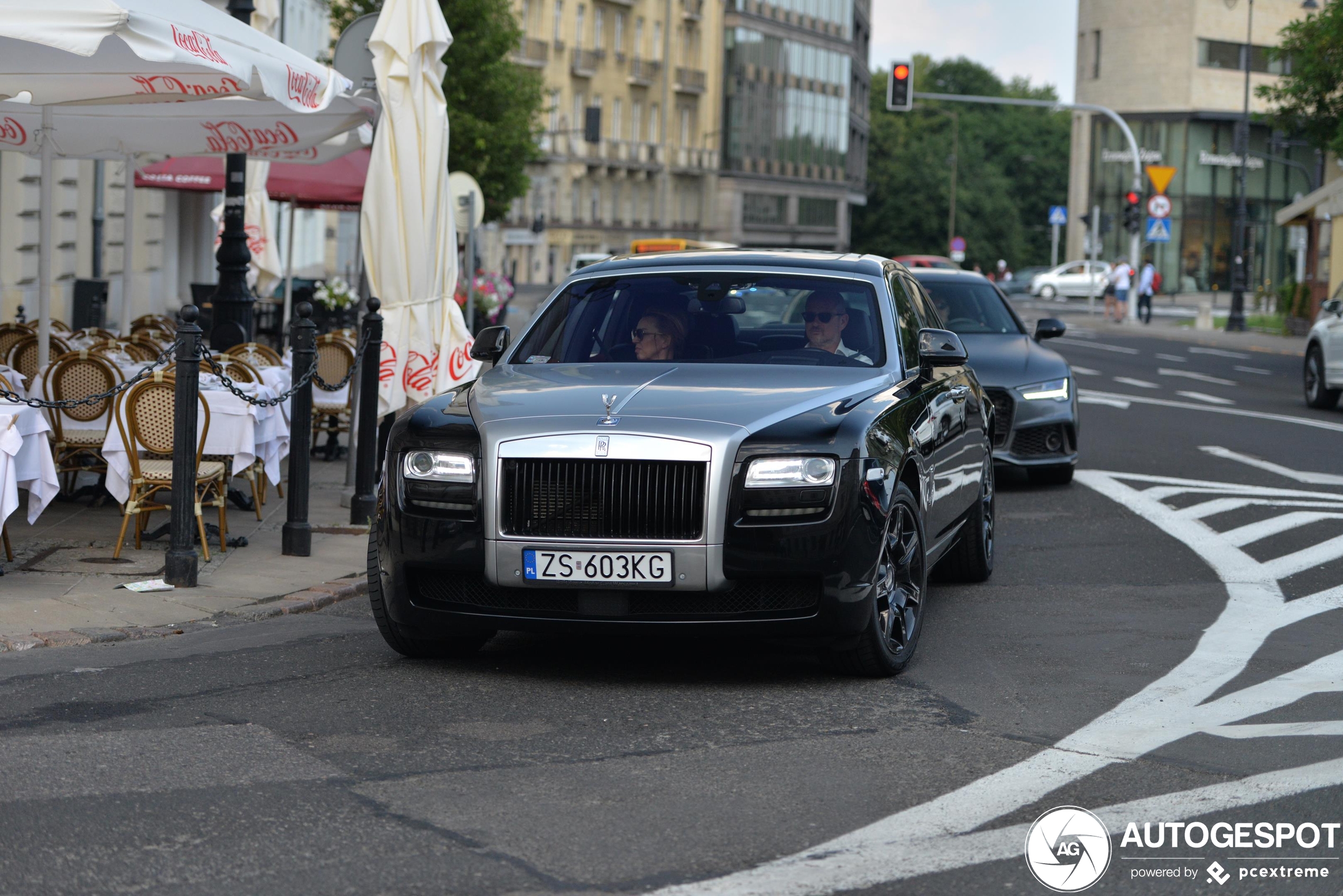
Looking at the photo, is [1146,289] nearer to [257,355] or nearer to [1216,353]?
[1216,353]

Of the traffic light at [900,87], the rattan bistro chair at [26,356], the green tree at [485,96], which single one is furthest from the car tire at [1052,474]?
the traffic light at [900,87]

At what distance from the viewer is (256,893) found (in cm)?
418

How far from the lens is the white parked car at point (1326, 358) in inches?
818

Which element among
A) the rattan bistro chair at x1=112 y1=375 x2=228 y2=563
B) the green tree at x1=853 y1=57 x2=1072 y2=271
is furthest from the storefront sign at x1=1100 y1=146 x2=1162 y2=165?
the rattan bistro chair at x1=112 y1=375 x2=228 y2=563

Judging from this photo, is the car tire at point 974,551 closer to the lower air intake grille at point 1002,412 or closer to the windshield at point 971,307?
the lower air intake grille at point 1002,412

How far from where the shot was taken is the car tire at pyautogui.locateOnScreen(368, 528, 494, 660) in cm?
679

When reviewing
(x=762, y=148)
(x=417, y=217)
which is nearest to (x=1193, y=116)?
(x=762, y=148)

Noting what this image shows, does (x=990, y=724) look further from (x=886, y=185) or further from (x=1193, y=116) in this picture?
(x=886, y=185)

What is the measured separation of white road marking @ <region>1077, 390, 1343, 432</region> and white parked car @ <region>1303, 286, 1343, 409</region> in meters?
0.95

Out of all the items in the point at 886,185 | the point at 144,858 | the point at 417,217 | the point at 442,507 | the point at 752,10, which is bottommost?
the point at 144,858

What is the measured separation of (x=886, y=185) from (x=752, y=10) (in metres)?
23.4

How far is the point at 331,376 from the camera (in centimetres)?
1376

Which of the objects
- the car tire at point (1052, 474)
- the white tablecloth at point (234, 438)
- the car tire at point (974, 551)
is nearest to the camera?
the car tire at point (974, 551)

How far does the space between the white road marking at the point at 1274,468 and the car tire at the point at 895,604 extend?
7731 millimetres
